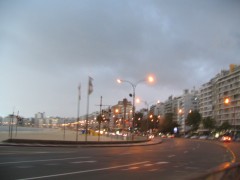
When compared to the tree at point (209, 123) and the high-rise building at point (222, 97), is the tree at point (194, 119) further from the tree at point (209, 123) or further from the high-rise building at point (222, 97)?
the tree at point (209, 123)

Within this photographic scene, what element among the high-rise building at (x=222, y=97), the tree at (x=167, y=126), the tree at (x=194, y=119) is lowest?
the tree at (x=167, y=126)

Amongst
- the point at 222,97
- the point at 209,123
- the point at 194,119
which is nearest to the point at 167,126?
the point at 194,119

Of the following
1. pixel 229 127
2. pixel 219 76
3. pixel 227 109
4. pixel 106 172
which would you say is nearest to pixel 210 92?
Answer: pixel 219 76

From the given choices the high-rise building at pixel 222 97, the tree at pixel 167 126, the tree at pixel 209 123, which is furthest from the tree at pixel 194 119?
the tree at pixel 209 123

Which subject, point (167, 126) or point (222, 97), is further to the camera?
point (167, 126)

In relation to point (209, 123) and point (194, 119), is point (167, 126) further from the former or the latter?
point (209, 123)

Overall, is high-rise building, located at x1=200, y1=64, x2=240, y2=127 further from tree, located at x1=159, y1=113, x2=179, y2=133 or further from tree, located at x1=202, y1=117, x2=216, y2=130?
tree, located at x1=159, y1=113, x2=179, y2=133

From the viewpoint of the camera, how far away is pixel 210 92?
169750mm

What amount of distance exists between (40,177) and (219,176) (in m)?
7.71

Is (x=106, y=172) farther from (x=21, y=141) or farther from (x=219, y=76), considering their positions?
(x=219, y=76)

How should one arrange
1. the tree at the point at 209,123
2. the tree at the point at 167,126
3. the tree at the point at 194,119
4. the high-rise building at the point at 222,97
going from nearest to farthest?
the high-rise building at the point at 222,97, the tree at the point at 209,123, the tree at the point at 194,119, the tree at the point at 167,126

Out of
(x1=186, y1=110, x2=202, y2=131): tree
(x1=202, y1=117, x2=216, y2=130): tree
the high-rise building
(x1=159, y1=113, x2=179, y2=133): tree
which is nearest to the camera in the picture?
the high-rise building

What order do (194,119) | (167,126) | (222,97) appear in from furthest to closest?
(167,126) < (194,119) < (222,97)

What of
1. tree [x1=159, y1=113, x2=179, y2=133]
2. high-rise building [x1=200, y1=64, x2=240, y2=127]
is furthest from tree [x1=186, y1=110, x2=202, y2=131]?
tree [x1=159, y1=113, x2=179, y2=133]
